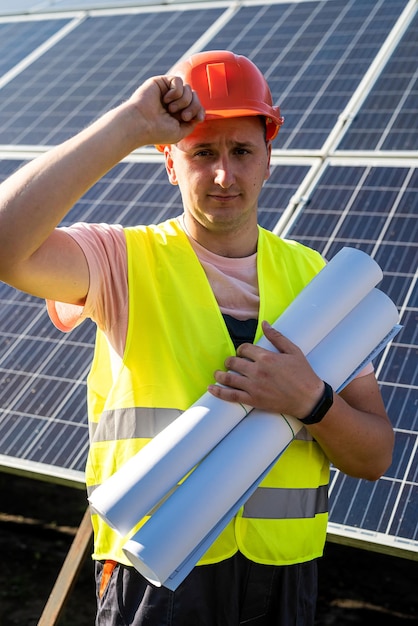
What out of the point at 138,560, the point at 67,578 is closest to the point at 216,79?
the point at 138,560

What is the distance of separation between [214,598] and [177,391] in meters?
Answer: 0.60

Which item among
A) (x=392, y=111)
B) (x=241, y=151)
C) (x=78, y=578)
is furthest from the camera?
(x=78, y=578)

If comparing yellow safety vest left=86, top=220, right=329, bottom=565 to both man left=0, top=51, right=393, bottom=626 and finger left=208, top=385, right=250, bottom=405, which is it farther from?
finger left=208, top=385, right=250, bottom=405

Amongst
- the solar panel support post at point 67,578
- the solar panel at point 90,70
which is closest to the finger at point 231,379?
the solar panel support post at point 67,578

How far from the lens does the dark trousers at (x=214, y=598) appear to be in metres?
2.78

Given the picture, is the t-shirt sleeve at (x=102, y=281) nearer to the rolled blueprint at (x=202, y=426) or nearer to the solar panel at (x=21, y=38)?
the rolled blueprint at (x=202, y=426)

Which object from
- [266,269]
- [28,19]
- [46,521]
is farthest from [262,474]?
[28,19]

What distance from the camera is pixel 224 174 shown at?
2.83m

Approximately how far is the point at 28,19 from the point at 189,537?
320 inches

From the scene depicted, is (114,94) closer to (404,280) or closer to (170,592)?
(404,280)

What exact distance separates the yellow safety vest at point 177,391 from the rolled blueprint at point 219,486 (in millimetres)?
178

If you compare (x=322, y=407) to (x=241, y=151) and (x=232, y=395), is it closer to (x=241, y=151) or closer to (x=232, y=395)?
(x=232, y=395)

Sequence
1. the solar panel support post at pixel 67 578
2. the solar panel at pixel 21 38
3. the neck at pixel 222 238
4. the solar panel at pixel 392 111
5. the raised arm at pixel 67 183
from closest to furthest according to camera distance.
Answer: the raised arm at pixel 67 183
the neck at pixel 222 238
the solar panel support post at pixel 67 578
the solar panel at pixel 392 111
the solar panel at pixel 21 38

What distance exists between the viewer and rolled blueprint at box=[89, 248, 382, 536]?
2.55 metres
